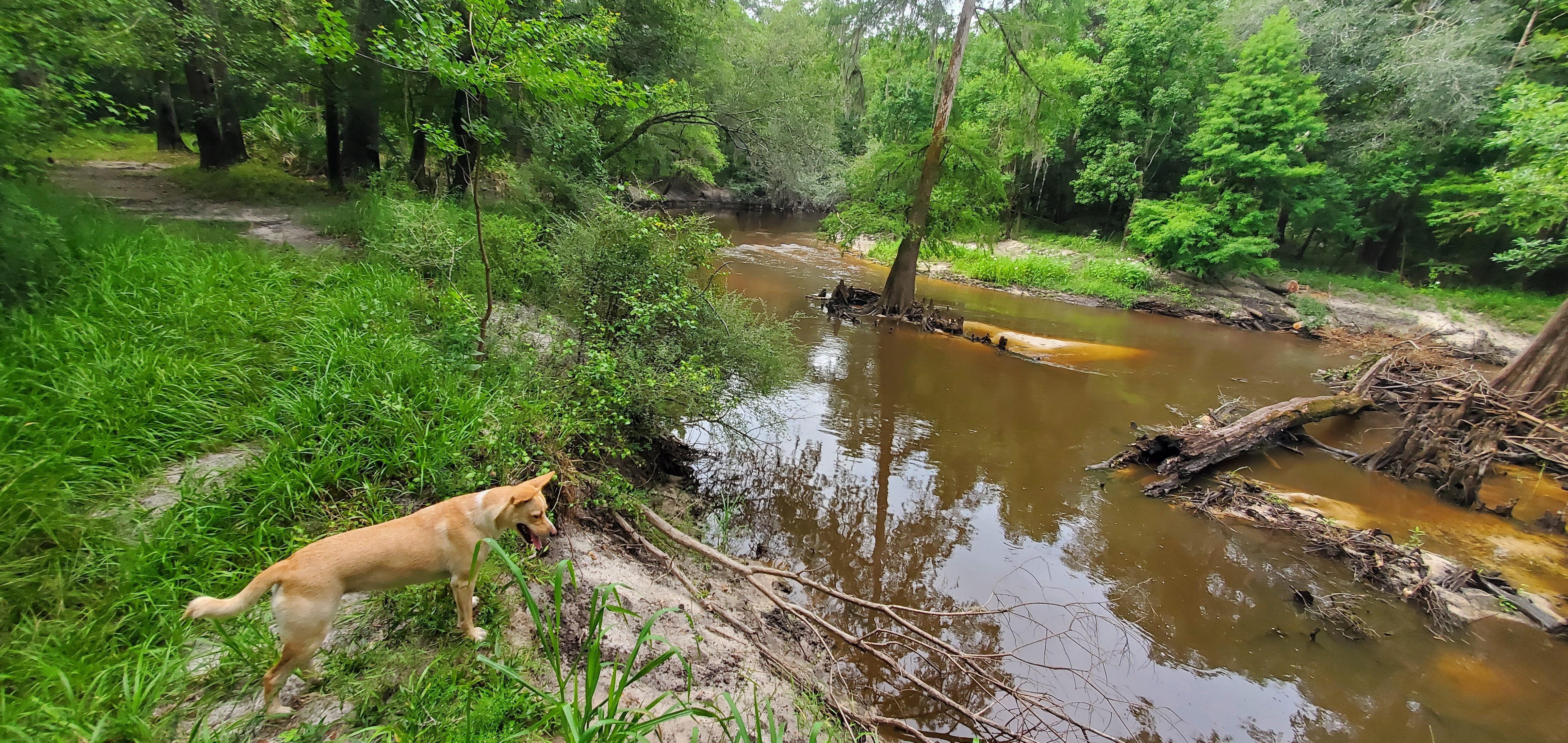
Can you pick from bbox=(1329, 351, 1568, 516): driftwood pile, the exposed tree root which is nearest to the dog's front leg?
the exposed tree root

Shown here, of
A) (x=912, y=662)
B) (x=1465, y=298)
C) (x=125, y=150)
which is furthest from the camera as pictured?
(x=1465, y=298)

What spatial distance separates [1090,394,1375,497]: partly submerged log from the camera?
24.0 feet

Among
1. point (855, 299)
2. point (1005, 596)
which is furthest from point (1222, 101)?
point (1005, 596)

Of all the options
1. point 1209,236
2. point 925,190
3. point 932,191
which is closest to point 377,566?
point 925,190

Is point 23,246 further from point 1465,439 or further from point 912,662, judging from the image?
point 1465,439

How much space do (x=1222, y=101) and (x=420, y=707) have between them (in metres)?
27.1

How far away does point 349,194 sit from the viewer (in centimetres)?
991

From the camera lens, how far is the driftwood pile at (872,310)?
14.3 m

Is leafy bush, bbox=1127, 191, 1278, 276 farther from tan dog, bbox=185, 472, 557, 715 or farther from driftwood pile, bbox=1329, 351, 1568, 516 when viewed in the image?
tan dog, bbox=185, 472, 557, 715

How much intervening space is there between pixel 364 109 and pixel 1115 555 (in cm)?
1460

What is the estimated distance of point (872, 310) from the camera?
15516 millimetres

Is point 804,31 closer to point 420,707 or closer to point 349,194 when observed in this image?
point 349,194

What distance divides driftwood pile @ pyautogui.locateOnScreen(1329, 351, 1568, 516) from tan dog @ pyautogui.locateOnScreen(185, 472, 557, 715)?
1151 centimetres

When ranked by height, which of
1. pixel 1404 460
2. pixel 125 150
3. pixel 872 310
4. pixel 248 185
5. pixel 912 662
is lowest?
pixel 912 662
